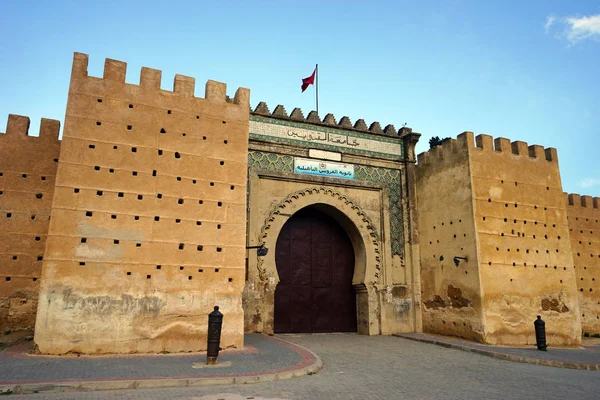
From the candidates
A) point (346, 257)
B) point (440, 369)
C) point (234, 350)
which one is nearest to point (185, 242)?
point (234, 350)

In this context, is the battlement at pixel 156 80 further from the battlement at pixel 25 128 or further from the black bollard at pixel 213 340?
the black bollard at pixel 213 340

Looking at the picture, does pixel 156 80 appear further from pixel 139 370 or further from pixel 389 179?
pixel 389 179

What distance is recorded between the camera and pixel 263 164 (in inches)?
462

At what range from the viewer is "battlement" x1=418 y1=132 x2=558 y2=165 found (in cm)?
1150

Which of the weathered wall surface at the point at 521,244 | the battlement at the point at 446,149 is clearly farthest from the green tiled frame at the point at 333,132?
the weathered wall surface at the point at 521,244

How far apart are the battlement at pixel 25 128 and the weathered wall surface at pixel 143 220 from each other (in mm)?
2263

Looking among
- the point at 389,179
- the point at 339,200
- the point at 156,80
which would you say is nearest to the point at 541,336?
the point at 389,179

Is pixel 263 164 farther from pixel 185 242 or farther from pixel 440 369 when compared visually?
pixel 440 369

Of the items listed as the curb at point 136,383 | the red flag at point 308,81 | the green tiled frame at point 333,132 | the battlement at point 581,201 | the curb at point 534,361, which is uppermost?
the red flag at point 308,81

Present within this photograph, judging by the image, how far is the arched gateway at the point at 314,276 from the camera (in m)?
11.9

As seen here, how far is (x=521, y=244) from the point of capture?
36.7 ft

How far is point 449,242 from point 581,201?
5957 millimetres

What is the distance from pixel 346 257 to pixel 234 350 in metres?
5.58

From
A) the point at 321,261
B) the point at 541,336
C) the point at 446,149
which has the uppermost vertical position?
the point at 446,149
